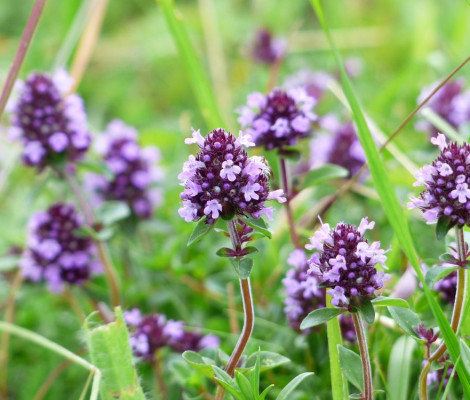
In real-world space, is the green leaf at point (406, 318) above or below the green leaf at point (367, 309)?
above

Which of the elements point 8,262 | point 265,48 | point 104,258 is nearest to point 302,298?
point 104,258

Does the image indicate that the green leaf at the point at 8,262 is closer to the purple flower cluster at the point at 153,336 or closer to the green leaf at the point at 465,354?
the purple flower cluster at the point at 153,336

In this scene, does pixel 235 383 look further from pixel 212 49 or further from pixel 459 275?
pixel 212 49

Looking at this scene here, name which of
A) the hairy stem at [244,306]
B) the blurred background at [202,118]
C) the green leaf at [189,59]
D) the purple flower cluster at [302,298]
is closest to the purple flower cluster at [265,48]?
the blurred background at [202,118]

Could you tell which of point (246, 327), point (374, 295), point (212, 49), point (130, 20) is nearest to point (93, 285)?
point (246, 327)

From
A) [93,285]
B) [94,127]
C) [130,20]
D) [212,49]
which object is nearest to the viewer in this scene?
[93,285]
